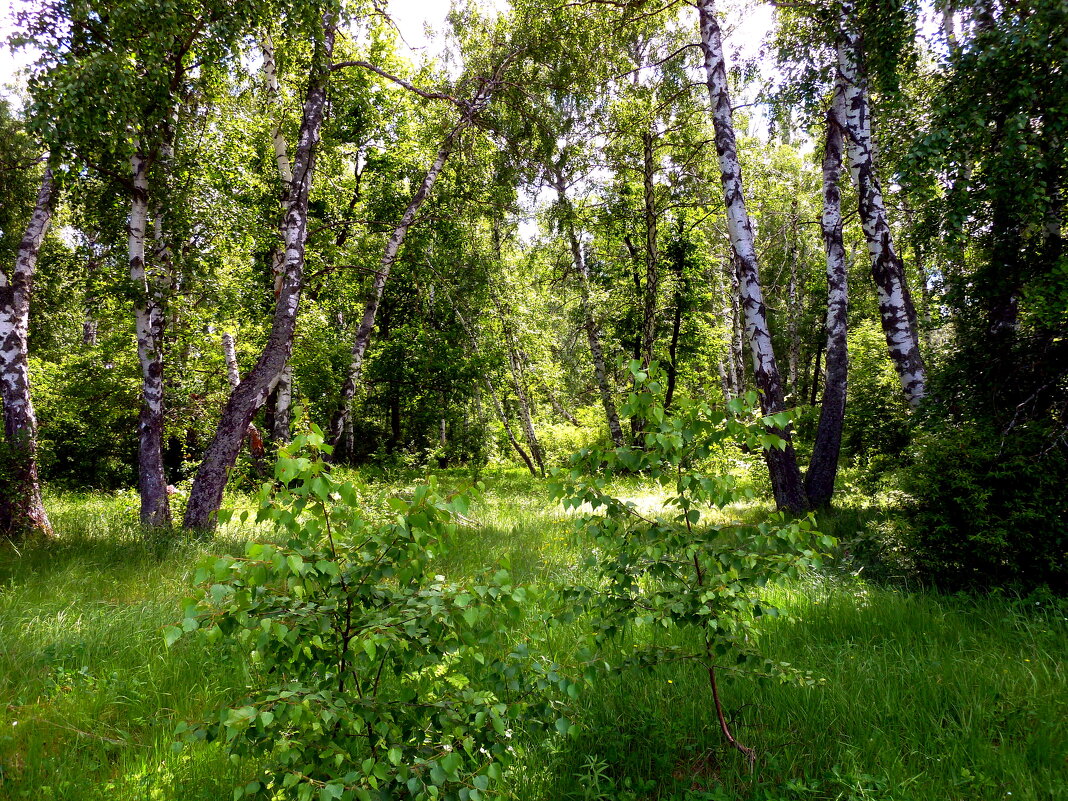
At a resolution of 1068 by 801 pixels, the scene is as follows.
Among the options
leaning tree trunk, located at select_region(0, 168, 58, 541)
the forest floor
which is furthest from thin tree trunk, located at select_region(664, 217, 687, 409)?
leaning tree trunk, located at select_region(0, 168, 58, 541)

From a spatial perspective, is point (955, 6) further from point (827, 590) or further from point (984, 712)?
point (984, 712)

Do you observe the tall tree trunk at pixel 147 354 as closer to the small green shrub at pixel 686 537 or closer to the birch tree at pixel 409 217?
the birch tree at pixel 409 217

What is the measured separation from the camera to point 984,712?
9.74 ft

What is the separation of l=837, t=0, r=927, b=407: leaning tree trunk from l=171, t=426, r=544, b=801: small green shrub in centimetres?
744

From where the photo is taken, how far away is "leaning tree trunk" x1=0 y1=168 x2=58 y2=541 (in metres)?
6.53

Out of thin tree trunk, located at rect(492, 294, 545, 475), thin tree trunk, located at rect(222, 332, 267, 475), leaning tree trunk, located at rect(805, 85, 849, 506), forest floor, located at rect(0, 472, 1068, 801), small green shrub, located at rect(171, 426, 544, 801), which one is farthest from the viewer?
thin tree trunk, located at rect(492, 294, 545, 475)

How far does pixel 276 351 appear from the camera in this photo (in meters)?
7.08

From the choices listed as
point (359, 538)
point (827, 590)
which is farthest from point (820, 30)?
point (359, 538)

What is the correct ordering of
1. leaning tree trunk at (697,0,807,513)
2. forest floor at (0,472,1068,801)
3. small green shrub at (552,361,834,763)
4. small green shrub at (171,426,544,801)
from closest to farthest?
1. small green shrub at (171,426,544,801)
2. small green shrub at (552,361,834,763)
3. forest floor at (0,472,1068,801)
4. leaning tree trunk at (697,0,807,513)

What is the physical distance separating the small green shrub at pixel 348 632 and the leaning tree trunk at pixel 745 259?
687 centimetres

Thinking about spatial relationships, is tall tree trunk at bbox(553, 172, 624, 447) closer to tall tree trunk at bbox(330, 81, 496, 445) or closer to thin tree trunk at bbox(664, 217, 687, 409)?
thin tree trunk at bbox(664, 217, 687, 409)

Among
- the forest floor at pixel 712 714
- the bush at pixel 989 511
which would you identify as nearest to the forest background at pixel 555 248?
the bush at pixel 989 511

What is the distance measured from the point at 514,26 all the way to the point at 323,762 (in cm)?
1287

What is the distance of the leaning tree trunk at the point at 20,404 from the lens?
6531 mm
